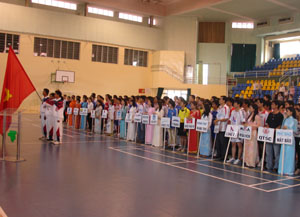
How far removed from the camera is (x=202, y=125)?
10.4 m

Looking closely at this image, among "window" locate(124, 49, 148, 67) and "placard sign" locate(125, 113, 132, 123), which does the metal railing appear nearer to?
"window" locate(124, 49, 148, 67)

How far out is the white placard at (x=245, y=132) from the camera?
893 centimetres

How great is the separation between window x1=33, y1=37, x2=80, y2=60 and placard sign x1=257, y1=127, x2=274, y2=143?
22.5 m

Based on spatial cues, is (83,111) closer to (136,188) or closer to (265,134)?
(265,134)

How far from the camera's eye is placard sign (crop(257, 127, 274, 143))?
8.39m

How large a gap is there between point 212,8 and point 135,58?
9042mm

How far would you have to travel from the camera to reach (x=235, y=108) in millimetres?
9805

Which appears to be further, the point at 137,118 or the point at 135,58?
the point at 135,58

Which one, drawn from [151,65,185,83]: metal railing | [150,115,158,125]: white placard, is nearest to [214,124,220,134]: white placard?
[150,115,158,125]: white placard

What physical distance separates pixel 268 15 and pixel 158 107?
21770 mm

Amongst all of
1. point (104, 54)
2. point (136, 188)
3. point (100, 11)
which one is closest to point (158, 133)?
point (136, 188)

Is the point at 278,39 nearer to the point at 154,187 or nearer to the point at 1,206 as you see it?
the point at 154,187

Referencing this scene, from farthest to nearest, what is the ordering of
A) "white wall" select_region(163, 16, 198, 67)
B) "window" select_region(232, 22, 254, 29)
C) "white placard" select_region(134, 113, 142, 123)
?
"window" select_region(232, 22, 254, 29)
"white wall" select_region(163, 16, 198, 67)
"white placard" select_region(134, 113, 142, 123)

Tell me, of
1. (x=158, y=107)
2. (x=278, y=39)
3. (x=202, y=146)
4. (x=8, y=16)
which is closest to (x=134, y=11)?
(x=8, y=16)
